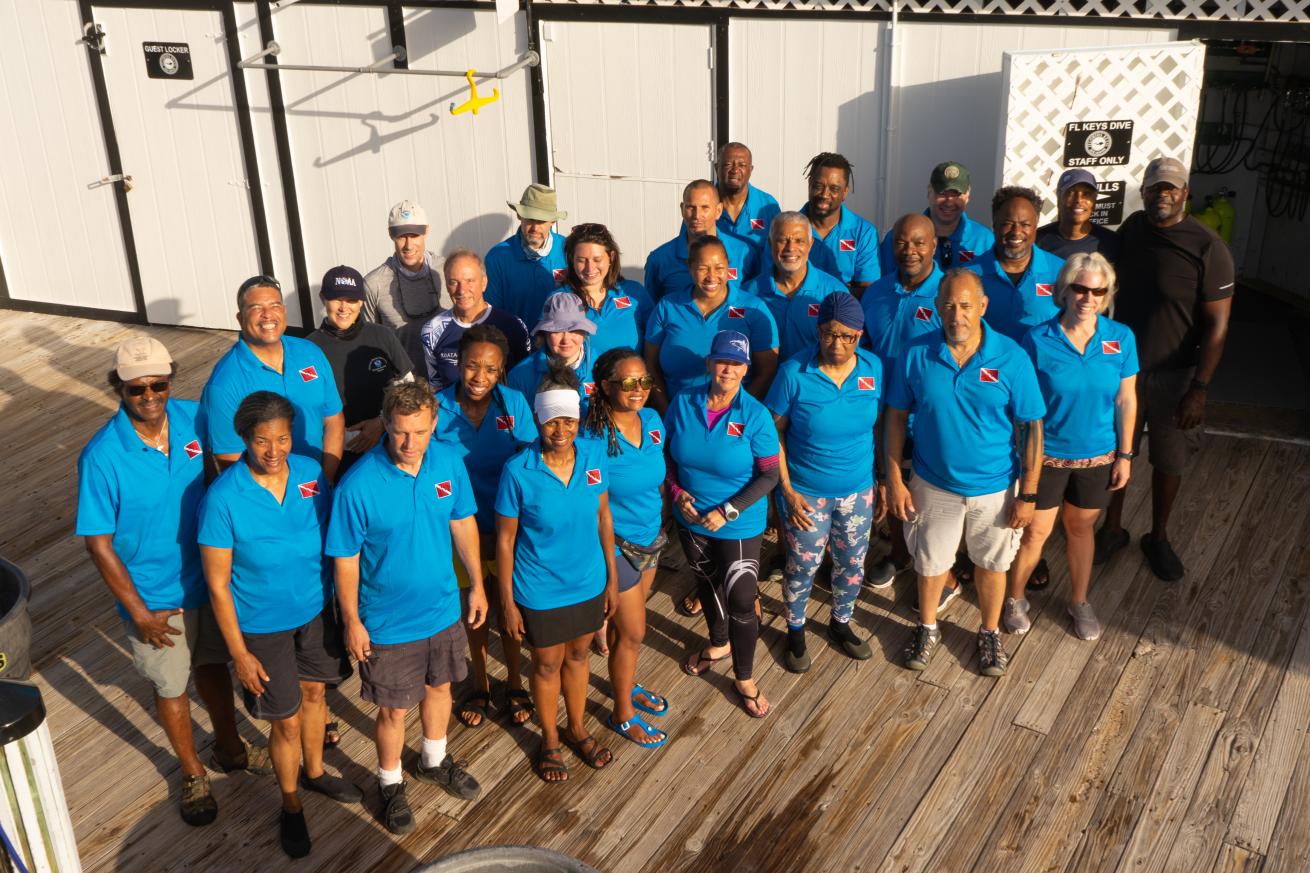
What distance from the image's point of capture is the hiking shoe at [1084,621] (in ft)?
18.5

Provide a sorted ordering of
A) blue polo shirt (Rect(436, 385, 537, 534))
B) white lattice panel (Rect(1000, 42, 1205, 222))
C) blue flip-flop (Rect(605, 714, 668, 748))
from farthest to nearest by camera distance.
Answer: white lattice panel (Rect(1000, 42, 1205, 222)), blue flip-flop (Rect(605, 714, 668, 748)), blue polo shirt (Rect(436, 385, 537, 534))

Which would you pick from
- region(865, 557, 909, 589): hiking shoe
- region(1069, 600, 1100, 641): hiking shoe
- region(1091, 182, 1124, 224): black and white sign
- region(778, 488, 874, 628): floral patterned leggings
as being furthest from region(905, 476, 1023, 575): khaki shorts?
region(1091, 182, 1124, 224): black and white sign

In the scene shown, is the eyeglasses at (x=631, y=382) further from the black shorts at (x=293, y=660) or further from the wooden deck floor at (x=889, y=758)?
the wooden deck floor at (x=889, y=758)

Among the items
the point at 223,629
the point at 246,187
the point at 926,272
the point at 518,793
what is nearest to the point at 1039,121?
the point at 926,272

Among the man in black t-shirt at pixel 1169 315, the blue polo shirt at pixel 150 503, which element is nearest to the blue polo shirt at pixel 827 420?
the man in black t-shirt at pixel 1169 315

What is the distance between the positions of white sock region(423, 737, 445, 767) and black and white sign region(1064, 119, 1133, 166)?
4911 mm

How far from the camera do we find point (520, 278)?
20.4 ft

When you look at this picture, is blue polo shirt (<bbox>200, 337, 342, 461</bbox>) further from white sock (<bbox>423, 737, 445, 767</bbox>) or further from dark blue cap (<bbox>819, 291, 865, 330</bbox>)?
dark blue cap (<bbox>819, 291, 865, 330</bbox>)

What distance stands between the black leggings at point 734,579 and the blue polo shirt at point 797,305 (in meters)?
1.03

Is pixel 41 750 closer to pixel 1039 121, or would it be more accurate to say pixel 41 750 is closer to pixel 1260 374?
pixel 1039 121

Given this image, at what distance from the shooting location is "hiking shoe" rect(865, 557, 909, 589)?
6.13 m

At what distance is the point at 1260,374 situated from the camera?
847 centimetres

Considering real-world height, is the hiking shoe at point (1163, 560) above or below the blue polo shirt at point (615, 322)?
below

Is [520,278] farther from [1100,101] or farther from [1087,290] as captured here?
[1100,101]
